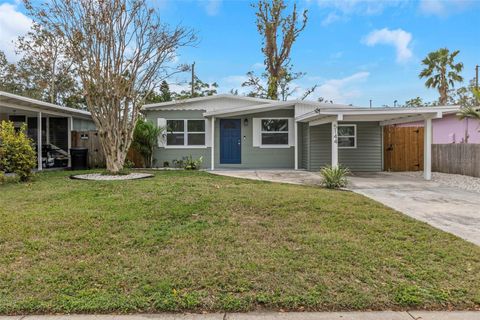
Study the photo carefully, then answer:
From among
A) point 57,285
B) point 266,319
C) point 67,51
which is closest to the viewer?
point 266,319

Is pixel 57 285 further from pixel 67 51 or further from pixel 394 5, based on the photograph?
pixel 394 5

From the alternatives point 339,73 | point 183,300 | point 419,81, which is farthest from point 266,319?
point 419,81

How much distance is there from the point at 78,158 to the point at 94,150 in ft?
3.21

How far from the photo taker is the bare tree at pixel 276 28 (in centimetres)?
2331

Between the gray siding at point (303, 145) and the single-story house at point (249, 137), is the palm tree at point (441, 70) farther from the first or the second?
the gray siding at point (303, 145)

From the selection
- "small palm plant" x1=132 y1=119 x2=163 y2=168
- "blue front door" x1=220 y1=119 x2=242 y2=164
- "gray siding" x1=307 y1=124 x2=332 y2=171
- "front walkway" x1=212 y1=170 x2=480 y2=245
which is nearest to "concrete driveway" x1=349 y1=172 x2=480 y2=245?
"front walkway" x1=212 y1=170 x2=480 y2=245

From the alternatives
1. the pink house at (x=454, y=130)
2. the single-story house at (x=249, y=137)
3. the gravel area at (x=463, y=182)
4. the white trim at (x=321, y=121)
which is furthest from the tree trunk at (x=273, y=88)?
the gravel area at (x=463, y=182)

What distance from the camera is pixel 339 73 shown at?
2438 centimetres

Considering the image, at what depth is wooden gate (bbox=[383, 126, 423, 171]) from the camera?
1416cm

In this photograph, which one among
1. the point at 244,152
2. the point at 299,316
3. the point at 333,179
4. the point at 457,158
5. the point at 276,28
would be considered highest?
the point at 276,28

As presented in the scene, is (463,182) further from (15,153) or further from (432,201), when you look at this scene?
(15,153)

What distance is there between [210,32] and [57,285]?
12105 mm

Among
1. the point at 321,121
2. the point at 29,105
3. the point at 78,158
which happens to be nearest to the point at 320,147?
the point at 321,121

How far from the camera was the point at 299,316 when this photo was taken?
108 inches
